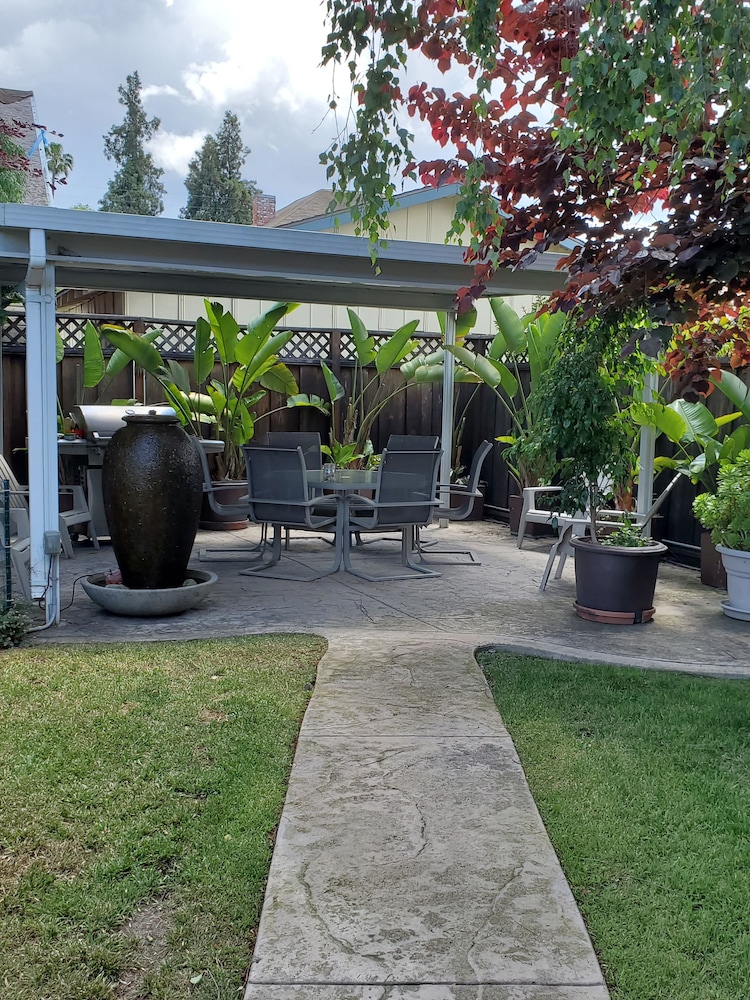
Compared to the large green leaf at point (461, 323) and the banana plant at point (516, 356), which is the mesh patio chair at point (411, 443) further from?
the large green leaf at point (461, 323)

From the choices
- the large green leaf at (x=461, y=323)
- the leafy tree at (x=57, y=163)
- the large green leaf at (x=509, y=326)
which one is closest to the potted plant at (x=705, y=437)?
the large green leaf at (x=509, y=326)

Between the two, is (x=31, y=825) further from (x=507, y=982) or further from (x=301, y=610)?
(x=301, y=610)

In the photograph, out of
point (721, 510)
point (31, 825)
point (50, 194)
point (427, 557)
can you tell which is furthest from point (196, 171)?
point (31, 825)

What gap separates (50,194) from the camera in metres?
17.3

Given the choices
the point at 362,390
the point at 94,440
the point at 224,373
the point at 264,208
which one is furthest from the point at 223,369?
the point at 264,208

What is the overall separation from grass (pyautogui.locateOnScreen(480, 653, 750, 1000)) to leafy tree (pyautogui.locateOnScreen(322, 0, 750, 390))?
177 cm

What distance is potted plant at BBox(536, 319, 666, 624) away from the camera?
5.41 metres

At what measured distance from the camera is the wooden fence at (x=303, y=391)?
9.80m

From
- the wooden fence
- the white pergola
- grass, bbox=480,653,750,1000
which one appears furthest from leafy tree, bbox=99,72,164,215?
grass, bbox=480,653,750,1000

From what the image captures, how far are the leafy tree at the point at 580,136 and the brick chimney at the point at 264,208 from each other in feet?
73.6

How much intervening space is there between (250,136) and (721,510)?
39.1 m

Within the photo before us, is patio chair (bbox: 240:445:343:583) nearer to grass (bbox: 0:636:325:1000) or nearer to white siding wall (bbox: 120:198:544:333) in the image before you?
grass (bbox: 0:636:325:1000)

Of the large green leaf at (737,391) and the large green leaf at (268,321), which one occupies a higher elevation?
the large green leaf at (268,321)

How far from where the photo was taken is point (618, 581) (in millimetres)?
5516
